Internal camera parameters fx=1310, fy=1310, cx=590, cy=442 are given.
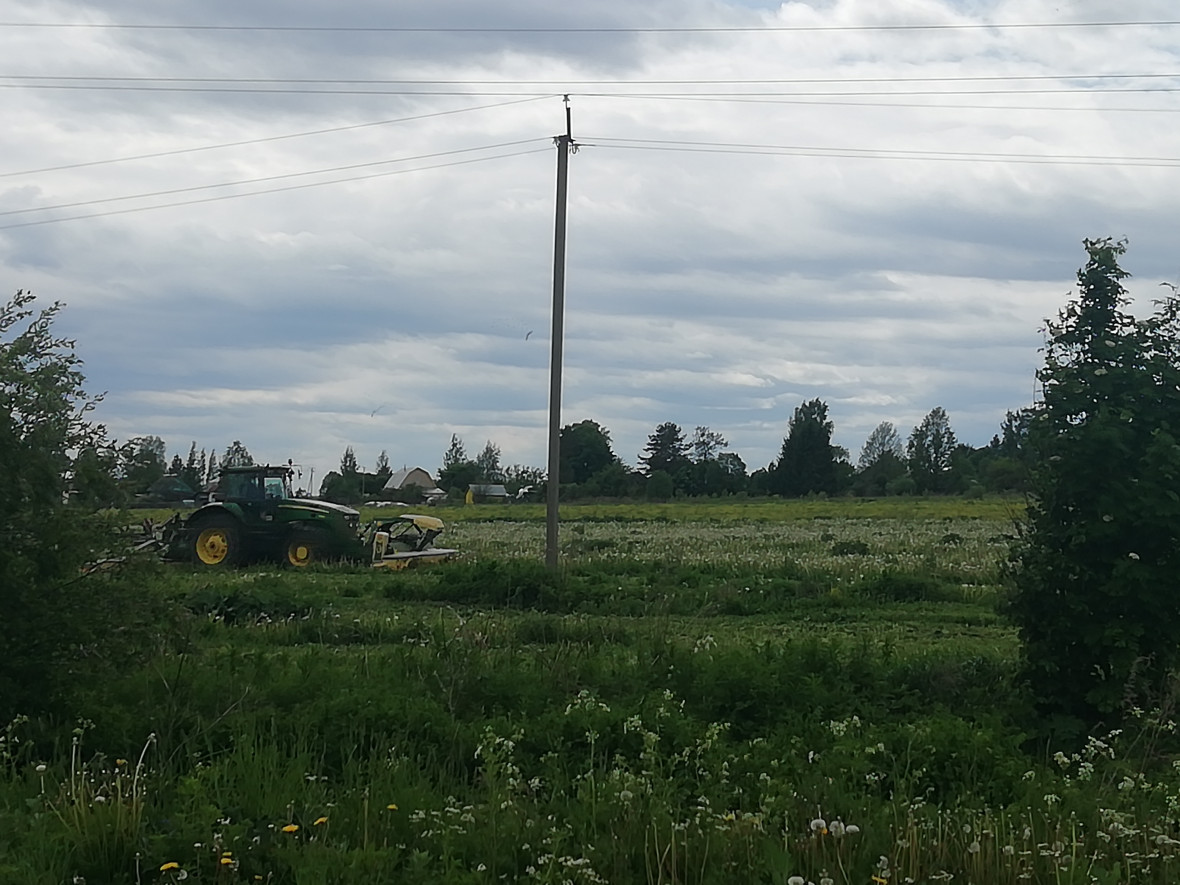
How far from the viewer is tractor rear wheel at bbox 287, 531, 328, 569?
25.6 metres

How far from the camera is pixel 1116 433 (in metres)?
8.57

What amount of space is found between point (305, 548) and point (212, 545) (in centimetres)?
199

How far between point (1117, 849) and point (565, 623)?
8.42 metres

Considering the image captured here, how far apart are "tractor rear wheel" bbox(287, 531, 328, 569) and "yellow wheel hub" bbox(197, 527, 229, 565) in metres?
1.37

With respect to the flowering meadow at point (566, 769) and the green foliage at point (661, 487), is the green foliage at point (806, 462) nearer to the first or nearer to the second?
the green foliage at point (661, 487)

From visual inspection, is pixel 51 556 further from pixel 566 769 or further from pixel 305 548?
pixel 305 548

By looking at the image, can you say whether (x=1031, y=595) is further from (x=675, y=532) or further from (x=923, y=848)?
(x=675, y=532)

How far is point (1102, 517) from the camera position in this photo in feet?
28.2

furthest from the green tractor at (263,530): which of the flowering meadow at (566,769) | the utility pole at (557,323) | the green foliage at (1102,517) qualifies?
the green foliage at (1102,517)

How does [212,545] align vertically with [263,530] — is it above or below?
below

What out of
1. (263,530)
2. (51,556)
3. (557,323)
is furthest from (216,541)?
(51,556)

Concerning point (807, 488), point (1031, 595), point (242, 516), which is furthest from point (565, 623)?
point (807, 488)

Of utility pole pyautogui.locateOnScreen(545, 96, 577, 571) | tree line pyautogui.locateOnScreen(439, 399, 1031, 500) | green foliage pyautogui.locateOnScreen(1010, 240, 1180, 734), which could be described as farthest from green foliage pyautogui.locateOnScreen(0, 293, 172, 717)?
tree line pyautogui.locateOnScreen(439, 399, 1031, 500)

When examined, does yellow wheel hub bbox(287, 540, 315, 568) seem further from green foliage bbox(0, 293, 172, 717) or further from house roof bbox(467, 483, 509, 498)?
house roof bbox(467, 483, 509, 498)
